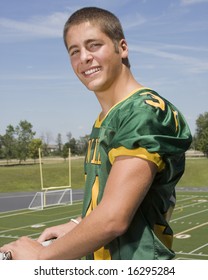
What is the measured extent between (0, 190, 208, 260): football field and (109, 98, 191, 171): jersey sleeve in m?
9.36

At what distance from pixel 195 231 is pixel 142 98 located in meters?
13.3

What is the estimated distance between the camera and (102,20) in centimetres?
168

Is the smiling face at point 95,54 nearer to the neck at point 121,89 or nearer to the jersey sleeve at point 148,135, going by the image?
the neck at point 121,89

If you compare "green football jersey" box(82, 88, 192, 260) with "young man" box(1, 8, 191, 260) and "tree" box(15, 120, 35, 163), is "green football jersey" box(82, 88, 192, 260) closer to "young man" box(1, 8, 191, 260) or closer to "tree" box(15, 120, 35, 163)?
"young man" box(1, 8, 191, 260)

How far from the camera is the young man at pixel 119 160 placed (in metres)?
1.48

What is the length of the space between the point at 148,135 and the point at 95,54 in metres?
0.39

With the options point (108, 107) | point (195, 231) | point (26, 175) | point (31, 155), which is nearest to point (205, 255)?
point (195, 231)

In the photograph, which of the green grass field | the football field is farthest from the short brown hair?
the green grass field

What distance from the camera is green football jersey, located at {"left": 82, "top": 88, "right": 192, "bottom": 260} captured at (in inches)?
59.2

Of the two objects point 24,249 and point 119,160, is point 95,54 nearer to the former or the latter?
point 119,160

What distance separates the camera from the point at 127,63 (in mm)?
1774

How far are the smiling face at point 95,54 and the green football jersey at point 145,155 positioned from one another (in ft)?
0.36

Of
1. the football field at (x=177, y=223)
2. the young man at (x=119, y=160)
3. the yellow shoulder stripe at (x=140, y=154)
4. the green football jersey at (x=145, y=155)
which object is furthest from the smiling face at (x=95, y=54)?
the football field at (x=177, y=223)
